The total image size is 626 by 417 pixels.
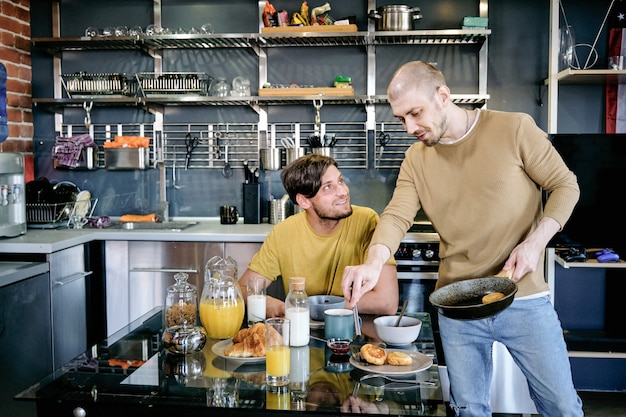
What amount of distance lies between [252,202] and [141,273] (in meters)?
0.83

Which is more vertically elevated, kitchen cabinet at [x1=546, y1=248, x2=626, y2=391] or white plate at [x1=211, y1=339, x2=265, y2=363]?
white plate at [x1=211, y1=339, x2=265, y2=363]

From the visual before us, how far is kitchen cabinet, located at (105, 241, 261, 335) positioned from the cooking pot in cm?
164

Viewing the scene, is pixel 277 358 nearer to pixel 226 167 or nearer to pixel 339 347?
pixel 339 347

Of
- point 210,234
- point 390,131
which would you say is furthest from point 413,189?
point 390,131

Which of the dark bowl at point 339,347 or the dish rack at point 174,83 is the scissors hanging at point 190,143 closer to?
the dish rack at point 174,83

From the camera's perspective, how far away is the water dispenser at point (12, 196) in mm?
3453

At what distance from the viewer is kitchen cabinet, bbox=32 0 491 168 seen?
3920 millimetres

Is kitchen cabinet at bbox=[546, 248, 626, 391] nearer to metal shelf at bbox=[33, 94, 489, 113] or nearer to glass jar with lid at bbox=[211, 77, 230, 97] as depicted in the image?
metal shelf at bbox=[33, 94, 489, 113]

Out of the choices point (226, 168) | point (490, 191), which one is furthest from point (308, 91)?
point (490, 191)

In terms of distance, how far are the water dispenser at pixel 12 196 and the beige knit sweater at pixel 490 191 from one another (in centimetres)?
224

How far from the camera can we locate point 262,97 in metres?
3.90

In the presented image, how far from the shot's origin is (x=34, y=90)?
14.3ft

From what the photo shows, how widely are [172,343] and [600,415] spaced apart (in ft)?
9.07

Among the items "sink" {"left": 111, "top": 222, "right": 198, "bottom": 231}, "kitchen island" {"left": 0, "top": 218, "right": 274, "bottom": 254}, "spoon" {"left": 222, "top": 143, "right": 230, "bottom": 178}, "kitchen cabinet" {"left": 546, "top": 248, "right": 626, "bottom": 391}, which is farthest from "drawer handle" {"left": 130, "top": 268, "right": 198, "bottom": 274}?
"kitchen cabinet" {"left": 546, "top": 248, "right": 626, "bottom": 391}
